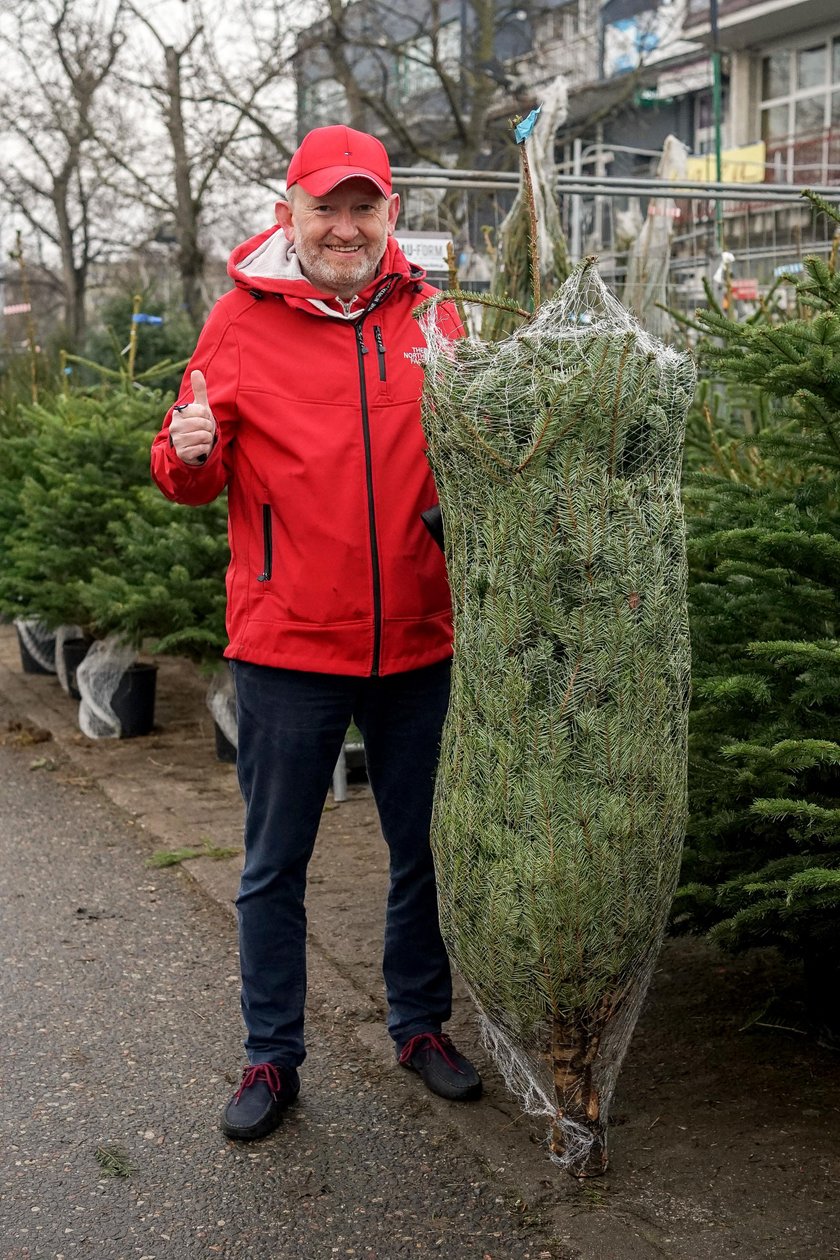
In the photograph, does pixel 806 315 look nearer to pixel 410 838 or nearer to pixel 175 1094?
pixel 410 838

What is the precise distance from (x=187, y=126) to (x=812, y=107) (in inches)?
422

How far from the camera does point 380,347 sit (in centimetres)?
306

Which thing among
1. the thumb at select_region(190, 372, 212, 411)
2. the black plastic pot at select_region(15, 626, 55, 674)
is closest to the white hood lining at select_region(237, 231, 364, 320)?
the thumb at select_region(190, 372, 212, 411)

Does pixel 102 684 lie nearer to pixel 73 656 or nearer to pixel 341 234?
pixel 73 656

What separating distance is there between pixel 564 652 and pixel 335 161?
1198 mm

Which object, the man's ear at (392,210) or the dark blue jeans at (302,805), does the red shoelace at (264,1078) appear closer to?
the dark blue jeans at (302,805)

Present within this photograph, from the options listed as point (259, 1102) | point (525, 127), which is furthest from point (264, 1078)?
point (525, 127)

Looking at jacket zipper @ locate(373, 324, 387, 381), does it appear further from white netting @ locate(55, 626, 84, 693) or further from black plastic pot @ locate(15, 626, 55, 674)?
black plastic pot @ locate(15, 626, 55, 674)

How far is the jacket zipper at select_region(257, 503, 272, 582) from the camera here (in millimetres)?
3059

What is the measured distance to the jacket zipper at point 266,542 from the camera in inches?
120

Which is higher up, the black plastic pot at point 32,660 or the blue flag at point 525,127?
the blue flag at point 525,127

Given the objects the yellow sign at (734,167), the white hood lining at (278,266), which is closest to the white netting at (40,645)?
the white hood lining at (278,266)

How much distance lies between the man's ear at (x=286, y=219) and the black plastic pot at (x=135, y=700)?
431cm

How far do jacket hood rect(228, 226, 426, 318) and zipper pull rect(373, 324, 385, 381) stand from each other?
5cm
